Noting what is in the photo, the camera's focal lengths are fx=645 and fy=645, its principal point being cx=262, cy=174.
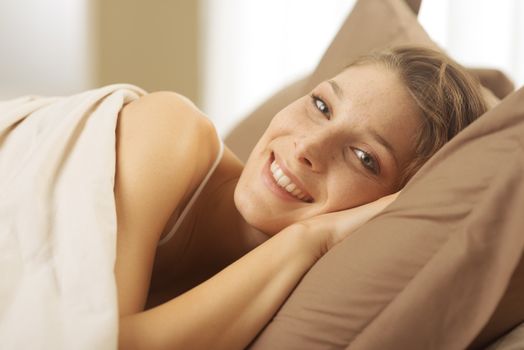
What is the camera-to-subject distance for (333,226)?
95 centimetres

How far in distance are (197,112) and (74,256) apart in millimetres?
408

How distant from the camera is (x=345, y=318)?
2.37ft

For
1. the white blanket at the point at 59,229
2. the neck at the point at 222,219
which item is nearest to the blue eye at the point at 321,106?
the neck at the point at 222,219

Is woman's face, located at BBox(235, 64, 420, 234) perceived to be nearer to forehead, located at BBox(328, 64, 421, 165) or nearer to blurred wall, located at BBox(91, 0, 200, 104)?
forehead, located at BBox(328, 64, 421, 165)

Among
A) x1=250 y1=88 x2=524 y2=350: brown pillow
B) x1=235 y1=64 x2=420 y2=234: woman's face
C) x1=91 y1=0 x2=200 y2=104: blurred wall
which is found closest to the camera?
x1=250 y1=88 x2=524 y2=350: brown pillow

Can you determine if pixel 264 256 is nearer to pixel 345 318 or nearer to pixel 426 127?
pixel 345 318

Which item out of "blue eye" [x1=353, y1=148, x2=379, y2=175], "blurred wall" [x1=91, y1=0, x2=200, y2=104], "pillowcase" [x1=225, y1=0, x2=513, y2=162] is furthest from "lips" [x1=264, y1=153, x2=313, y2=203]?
"blurred wall" [x1=91, y1=0, x2=200, y2=104]

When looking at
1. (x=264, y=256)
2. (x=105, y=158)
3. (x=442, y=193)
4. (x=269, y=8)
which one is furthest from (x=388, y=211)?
(x=269, y=8)

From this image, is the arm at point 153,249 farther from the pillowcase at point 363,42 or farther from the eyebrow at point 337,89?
the pillowcase at point 363,42

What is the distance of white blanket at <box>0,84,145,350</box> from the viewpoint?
74cm

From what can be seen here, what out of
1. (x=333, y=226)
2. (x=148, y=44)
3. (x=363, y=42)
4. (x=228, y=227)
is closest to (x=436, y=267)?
(x=333, y=226)

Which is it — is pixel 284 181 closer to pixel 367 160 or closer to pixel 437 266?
pixel 367 160

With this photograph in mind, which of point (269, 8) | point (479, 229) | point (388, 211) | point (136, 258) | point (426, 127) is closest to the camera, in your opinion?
point (479, 229)

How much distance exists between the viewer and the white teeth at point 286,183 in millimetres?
1042
